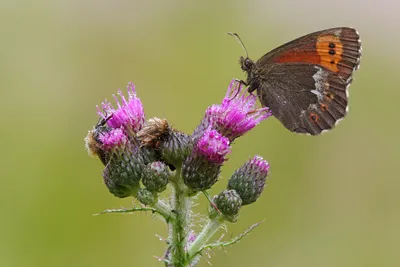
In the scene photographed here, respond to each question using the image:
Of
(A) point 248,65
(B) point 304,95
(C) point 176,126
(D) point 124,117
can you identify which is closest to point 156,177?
(D) point 124,117

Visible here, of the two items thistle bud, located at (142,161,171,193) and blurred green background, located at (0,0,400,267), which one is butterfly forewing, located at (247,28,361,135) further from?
blurred green background, located at (0,0,400,267)

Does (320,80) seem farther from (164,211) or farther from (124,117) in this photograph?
(164,211)

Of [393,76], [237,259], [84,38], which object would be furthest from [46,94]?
[393,76]

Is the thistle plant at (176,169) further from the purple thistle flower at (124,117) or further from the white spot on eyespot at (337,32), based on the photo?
the white spot on eyespot at (337,32)

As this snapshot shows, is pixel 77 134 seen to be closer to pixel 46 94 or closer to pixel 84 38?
pixel 46 94

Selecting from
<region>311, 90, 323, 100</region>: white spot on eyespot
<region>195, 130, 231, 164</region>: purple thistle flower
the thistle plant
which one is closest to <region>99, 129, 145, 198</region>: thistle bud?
the thistle plant
